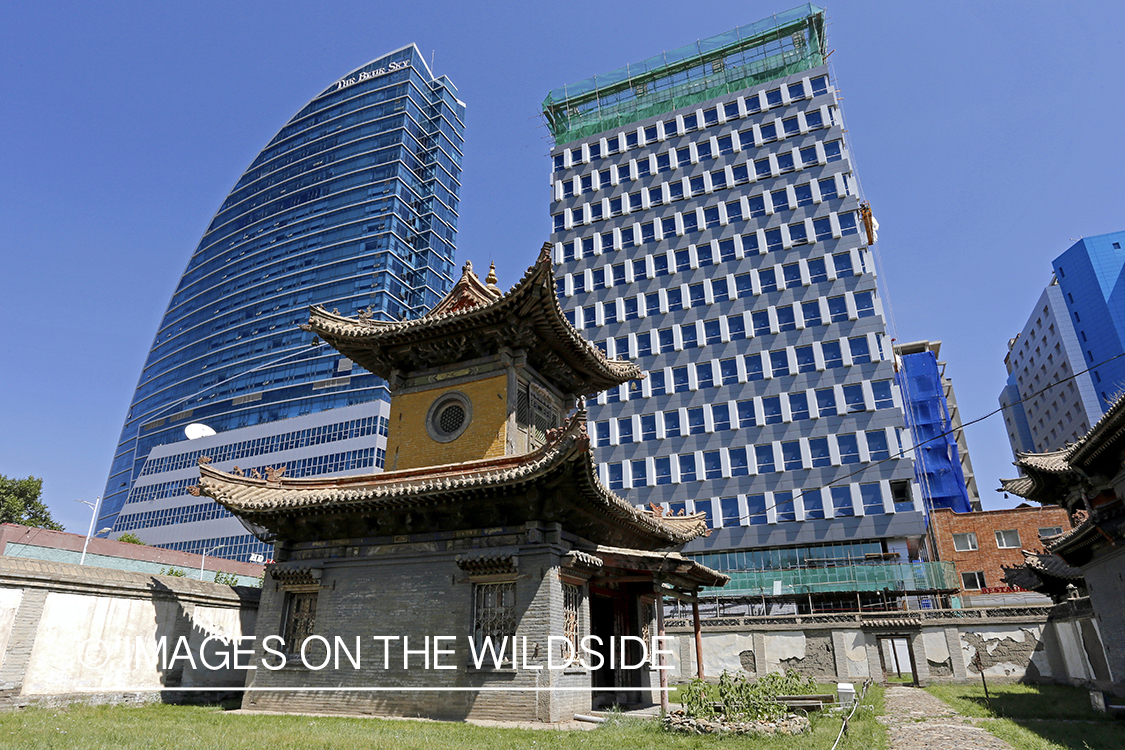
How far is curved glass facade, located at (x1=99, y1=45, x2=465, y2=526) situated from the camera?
Answer: 84.3 metres

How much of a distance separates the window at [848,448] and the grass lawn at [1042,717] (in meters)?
20.7

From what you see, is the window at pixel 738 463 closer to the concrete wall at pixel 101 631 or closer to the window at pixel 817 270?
the window at pixel 817 270

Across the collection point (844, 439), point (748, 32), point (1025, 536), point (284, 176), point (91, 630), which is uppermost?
point (284, 176)

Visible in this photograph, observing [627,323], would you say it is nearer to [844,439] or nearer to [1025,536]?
[844,439]

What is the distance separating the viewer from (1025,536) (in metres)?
44.1

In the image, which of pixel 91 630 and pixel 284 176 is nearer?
pixel 91 630

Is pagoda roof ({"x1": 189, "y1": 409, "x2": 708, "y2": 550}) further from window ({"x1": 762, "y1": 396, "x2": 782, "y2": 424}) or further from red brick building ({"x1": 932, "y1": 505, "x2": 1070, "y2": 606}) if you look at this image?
red brick building ({"x1": 932, "y1": 505, "x2": 1070, "y2": 606})

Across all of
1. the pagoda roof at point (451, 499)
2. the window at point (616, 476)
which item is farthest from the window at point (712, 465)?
the pagoda roof at point (451, 499)

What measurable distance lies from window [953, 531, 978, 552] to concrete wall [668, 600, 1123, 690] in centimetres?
1737

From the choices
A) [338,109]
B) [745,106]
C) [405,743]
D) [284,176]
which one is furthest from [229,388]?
[405,743]

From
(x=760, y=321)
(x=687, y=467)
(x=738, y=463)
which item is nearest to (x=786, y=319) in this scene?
(x=760, y=321)

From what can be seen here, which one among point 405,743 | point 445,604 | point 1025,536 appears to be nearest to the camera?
point 405,743

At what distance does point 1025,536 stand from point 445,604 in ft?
146

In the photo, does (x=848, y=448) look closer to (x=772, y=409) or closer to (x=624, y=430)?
(x=772, y=409)
